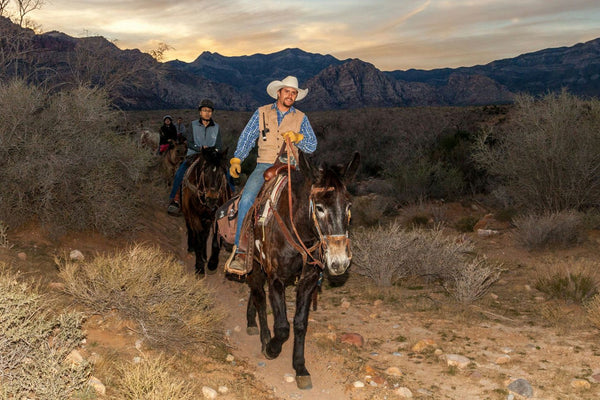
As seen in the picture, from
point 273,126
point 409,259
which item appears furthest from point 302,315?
point 409,259

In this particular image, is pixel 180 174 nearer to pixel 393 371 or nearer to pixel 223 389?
pixel 223 389

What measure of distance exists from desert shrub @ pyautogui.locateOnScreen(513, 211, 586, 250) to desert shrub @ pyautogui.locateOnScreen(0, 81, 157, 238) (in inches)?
331

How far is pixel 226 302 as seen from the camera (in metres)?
7.68

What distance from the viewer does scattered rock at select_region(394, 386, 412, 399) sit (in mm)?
4687

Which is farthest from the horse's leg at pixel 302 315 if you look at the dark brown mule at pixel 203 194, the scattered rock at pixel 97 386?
the dark brown mule at pixel 203 194

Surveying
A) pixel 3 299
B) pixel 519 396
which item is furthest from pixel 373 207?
pixel 3 299

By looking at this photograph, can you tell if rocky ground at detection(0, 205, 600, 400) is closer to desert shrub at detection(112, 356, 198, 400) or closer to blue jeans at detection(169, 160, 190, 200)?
desert shrub at detection(112, 356, 198, 400)

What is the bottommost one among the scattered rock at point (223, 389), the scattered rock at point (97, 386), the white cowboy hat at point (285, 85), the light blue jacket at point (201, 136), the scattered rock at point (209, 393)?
the scattered rock at point (223, 389)

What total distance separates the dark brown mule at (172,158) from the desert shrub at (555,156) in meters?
9.14

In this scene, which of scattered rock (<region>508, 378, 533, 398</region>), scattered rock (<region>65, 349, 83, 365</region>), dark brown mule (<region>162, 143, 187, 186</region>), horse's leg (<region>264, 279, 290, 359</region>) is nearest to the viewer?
scattered rock (<region>65, 349, 83, 365</region>)

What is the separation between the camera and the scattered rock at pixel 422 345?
5.84 metres

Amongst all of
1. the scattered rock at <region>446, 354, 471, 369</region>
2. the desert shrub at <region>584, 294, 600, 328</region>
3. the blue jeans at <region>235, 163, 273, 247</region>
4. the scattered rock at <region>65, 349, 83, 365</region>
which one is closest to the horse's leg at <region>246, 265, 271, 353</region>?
the blue jeans at <region>235, 163, 273, 247</region>

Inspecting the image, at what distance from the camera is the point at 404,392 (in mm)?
4727

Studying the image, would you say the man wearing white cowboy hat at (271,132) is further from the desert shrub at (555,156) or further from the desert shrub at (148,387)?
the desert shrub at (555,156)
